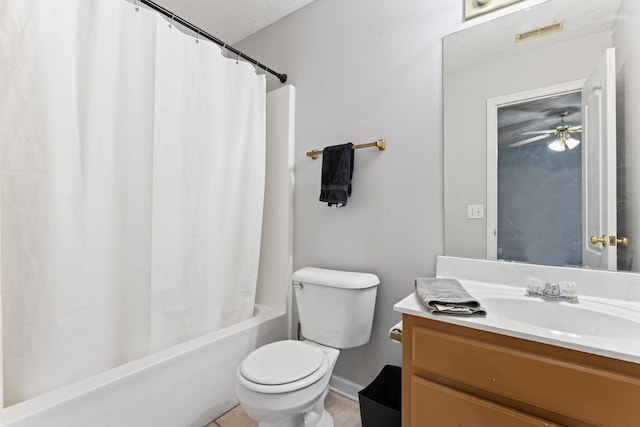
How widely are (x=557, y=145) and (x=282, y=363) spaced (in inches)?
55.1

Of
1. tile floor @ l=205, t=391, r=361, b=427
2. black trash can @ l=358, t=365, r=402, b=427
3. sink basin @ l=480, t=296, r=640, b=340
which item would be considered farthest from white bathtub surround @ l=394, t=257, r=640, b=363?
tile floor @ l=205, t=391, r=361, b=427

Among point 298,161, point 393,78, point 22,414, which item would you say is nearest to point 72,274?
point 22,414

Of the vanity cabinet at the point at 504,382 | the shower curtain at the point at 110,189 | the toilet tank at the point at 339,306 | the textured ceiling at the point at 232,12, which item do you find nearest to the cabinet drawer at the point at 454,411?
the vanity cabinet at the point at 504,382

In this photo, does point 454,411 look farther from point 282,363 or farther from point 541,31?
point 541,31

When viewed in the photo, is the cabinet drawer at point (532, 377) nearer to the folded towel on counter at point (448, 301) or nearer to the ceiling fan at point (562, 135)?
the folded towel on counter at point (448, 301)

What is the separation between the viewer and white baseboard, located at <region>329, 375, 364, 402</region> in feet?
5.52

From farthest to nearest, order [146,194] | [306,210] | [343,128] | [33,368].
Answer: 1. [306,210]
2. [343,128]
3. [146,194]
4. [33,368]

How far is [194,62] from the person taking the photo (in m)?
1.58

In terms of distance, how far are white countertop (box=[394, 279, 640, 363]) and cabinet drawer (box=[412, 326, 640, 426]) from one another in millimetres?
57

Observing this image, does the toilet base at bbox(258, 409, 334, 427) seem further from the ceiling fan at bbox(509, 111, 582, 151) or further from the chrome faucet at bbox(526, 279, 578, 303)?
the ceiling fan at bbox(509, 111, 582, 151)

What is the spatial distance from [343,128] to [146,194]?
1078 mm

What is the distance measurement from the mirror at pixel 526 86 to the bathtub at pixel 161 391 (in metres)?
1.23

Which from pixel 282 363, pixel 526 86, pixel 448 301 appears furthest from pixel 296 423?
pixel 526 86

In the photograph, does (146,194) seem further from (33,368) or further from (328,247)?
(328,247)
